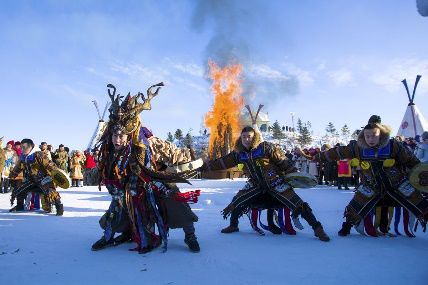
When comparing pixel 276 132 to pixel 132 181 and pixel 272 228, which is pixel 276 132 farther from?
pixel 132 181

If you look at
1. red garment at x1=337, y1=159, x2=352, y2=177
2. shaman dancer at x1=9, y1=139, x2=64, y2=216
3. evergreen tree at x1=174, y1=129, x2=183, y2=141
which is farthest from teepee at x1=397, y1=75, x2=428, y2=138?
evergreen tree at x1=174, y1=129, x2=183, y2=141

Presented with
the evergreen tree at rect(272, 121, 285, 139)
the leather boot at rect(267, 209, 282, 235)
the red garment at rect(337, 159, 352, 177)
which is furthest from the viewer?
the evergreen tree at rect(272, 121, 285, 139)

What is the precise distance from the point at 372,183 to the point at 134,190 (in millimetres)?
2958

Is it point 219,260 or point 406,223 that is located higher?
point 406,223

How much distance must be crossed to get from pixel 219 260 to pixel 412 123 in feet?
58.4

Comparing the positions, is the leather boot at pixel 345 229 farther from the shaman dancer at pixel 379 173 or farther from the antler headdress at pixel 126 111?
the antler headdress at pixel 126 111

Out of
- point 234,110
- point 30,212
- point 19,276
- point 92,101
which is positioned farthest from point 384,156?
point 92,101

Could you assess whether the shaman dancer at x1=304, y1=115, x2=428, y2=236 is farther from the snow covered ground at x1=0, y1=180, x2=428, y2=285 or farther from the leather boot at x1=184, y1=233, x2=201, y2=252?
the leather boot at x1=184, y1=233, x2=201, y2=252

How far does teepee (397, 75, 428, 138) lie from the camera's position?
1795 cm

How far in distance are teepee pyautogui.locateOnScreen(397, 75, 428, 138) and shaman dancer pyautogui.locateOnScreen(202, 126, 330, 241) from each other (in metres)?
15.7

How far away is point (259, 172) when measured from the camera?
4.95 metres

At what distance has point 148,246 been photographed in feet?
13.0

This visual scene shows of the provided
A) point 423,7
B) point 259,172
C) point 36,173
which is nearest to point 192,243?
point 259,172

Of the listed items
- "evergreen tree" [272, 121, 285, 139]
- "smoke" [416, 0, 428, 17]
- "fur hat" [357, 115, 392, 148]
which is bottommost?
"fur hat" [357, 115, 392, 148]
